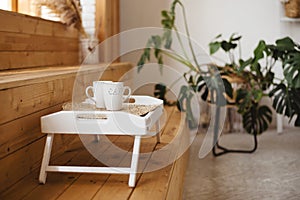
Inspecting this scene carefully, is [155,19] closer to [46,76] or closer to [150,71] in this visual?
[150,71]

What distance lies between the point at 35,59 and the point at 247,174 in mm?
1311

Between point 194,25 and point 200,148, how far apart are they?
4.47 feet

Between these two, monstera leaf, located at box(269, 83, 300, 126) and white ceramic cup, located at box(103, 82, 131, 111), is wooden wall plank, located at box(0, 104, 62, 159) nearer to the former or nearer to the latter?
white ceramic cup, located at box(103, 82, 131, 111)

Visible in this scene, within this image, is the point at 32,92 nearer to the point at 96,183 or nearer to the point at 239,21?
the point at 96,183

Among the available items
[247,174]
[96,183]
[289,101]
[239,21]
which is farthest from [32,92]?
[239,21]

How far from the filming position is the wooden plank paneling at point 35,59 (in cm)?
202

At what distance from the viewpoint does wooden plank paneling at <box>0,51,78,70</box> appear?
6.62ft

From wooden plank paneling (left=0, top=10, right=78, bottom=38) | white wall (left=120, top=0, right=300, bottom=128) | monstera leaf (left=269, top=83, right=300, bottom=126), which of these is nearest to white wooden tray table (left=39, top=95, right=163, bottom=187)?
wooden plank paneling (left=0, top=10, right=78, bottom=38)

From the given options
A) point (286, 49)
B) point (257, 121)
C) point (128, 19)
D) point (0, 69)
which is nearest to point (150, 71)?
point (128, 19)

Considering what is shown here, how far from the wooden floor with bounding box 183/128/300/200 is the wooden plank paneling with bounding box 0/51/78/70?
3.35ft

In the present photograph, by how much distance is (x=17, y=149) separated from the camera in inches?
56.7

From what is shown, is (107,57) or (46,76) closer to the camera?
(46,76)

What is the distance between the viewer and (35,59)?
2412 millimetres

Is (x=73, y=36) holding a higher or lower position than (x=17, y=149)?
higher
